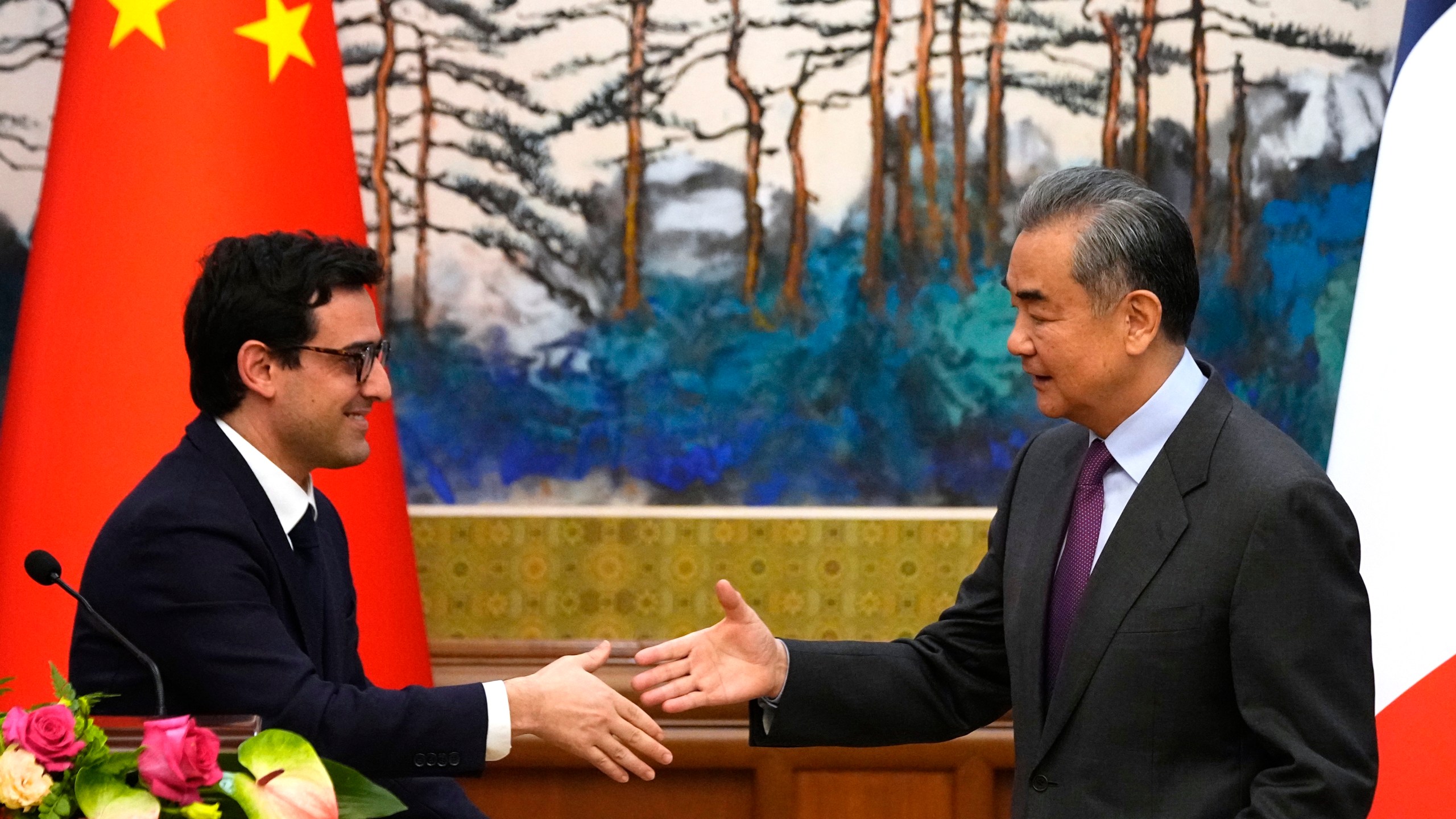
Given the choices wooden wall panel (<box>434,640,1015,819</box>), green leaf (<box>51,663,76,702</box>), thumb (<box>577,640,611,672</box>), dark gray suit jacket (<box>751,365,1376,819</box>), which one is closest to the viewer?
green leaf (<box>51,663,76,702</box>)

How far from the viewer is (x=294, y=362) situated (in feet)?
6.97

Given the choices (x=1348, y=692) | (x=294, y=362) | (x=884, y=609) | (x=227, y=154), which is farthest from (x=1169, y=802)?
(x=227, y=154)

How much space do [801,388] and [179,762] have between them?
2603mm

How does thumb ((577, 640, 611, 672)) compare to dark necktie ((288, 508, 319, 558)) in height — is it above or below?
below

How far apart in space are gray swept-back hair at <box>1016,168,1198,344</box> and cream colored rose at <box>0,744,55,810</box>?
1416mm

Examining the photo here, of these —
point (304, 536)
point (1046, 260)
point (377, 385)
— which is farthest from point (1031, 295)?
point (304, 536)

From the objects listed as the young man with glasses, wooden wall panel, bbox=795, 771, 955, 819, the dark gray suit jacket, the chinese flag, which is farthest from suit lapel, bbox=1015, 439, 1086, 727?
wooden wall panel, bbox=795, 771, 955, 819

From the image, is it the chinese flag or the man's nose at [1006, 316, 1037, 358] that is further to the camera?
the chinese flag

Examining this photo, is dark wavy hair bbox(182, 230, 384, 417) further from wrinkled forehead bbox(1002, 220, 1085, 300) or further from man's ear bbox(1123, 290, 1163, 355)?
man's ear bbox(1123, 290, 1163, 355)

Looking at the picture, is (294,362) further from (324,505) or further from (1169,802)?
(1169,802)

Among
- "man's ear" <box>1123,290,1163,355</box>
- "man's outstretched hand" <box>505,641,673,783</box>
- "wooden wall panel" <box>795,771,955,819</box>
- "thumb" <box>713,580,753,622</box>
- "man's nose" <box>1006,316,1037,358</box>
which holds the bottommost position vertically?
"wooden wall panel" <box>795,771,955,819</box>

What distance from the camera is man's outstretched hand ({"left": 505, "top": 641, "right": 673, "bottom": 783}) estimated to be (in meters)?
2.04

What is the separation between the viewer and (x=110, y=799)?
1.16 metres

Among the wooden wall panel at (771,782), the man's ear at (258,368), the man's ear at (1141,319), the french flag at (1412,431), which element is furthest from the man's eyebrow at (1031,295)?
the wooden wall panel at (771,782)
